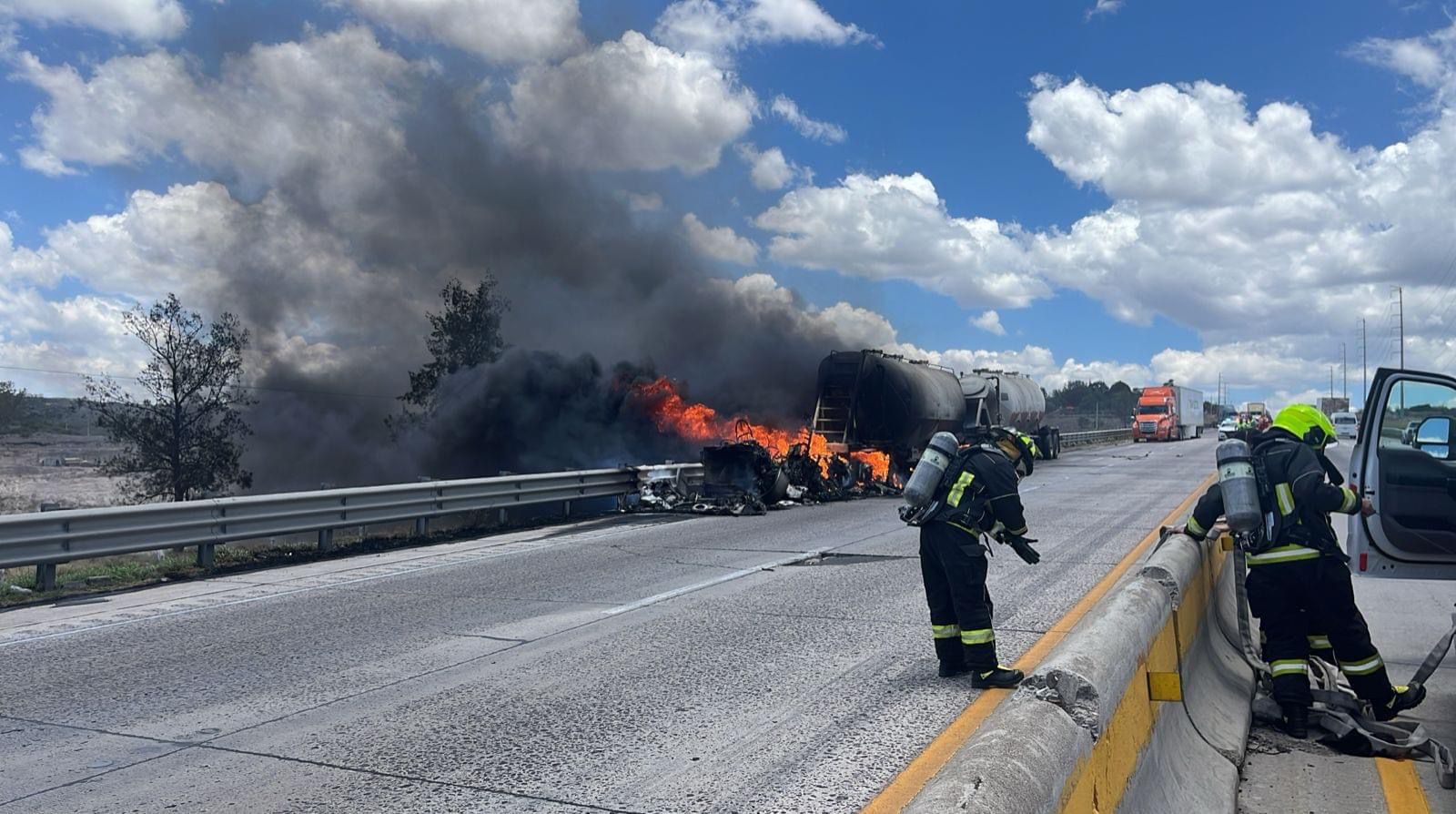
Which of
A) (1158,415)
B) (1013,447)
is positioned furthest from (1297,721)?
(1158,415)

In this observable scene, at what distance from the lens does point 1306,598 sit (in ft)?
17.3

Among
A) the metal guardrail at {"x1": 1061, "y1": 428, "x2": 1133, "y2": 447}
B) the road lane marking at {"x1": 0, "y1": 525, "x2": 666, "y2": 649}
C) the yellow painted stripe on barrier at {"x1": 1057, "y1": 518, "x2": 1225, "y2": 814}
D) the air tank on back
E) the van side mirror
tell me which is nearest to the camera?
the yellow painted stripe on barrier at {"x1": 1057, "y1": 518, "x2": 1225, "y2": 814}

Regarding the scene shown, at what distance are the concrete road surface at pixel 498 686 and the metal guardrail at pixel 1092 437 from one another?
129 feet

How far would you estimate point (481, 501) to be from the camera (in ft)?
47.4

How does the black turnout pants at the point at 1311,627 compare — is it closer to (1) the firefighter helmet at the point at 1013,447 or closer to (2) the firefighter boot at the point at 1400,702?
(2) the firefighter boot at the point at 1400,702

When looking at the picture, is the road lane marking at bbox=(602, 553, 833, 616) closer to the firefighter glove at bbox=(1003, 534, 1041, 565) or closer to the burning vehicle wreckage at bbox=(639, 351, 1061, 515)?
→ the firefighter glove at bbox=(1003, 534, 1041, 565)

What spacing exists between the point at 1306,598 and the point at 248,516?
10289 mm

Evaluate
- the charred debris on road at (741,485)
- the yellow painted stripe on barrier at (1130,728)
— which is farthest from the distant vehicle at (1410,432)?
the charred debris on road at (741,485)

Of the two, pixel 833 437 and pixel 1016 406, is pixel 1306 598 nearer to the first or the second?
pixel 833 437

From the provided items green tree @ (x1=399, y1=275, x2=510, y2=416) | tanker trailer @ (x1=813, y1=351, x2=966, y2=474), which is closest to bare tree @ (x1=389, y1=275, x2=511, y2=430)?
green tree @ (x1=399, y1=275, x2=510, y2=416)

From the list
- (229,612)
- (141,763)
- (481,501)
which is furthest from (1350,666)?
(481,501)

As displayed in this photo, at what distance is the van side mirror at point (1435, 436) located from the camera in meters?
5.95

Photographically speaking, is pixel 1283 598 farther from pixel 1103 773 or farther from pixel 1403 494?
pixel 1103 773

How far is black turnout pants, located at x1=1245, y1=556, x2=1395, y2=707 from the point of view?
204 inches
